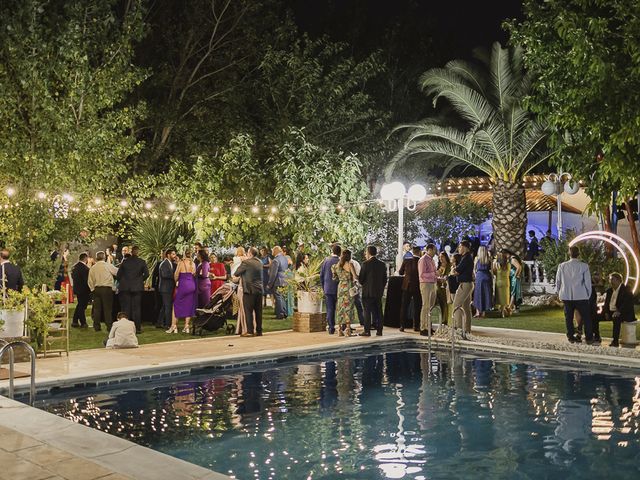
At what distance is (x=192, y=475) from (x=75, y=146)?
11.1 meters

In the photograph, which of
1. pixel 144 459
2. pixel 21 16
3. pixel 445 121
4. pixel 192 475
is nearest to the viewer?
pixel 192 475

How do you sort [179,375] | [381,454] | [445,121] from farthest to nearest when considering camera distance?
[445,121]
[179,375]
[381,454]

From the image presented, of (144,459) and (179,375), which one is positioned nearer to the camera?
(144,459)

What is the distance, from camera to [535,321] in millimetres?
17547

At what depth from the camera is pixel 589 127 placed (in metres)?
13.5

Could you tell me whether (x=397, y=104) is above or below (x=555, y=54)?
above

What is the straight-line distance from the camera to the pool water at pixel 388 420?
688 cm

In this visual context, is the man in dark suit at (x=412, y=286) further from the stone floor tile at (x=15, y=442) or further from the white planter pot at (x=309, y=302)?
the stone floor tile at (x=15, y=442)

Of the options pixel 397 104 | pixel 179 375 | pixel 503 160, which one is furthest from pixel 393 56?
pixel 179 375

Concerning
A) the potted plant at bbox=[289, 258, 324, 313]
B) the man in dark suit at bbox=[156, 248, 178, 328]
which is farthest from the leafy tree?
the potted plant at bbox=[289, 258, 324, 313]

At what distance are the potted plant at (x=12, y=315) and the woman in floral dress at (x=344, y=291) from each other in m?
5.64

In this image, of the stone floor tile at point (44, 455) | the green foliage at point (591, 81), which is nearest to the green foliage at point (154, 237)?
the green foliage at point (591, 81)

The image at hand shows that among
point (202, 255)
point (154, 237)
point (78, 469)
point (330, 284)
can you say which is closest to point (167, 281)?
point (202, 255)

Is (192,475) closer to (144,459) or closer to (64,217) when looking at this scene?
(144,459)
